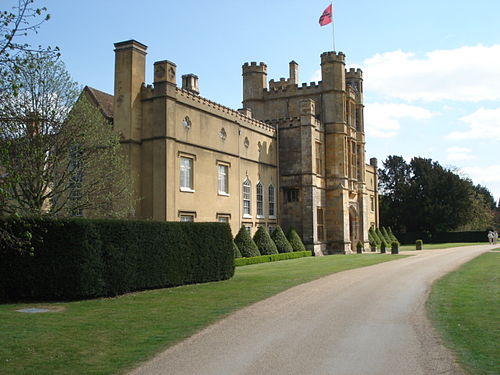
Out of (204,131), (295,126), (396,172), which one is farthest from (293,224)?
(396,172)

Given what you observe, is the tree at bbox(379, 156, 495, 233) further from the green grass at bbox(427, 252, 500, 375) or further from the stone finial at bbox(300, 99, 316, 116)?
the green grass at bbox(427, 252, 500, 375)

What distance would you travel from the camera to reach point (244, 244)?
30.6 m

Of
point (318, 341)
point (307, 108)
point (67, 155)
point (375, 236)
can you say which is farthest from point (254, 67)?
point (318, 341)

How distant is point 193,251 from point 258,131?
18862 millimetres

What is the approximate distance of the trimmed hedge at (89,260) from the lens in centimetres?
1484

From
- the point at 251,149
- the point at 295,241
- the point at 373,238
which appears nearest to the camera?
the point at 251,149

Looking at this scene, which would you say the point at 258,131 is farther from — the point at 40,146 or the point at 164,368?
the point at 164,368

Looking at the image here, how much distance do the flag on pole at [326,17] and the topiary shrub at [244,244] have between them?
58.5 feet

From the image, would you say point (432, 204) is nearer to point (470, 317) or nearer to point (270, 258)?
point (270, 258)

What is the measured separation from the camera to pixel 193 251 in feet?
63.3

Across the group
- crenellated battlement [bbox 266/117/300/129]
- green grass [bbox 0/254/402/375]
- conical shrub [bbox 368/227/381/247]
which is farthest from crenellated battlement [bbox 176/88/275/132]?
conical shrub [bbox 368/227/381/247]

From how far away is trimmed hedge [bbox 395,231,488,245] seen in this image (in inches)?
2534

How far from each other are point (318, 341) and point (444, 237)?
61.3 m

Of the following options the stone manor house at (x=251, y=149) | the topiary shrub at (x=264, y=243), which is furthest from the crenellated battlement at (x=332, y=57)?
the topiary shrub at (x=264, y=243)
